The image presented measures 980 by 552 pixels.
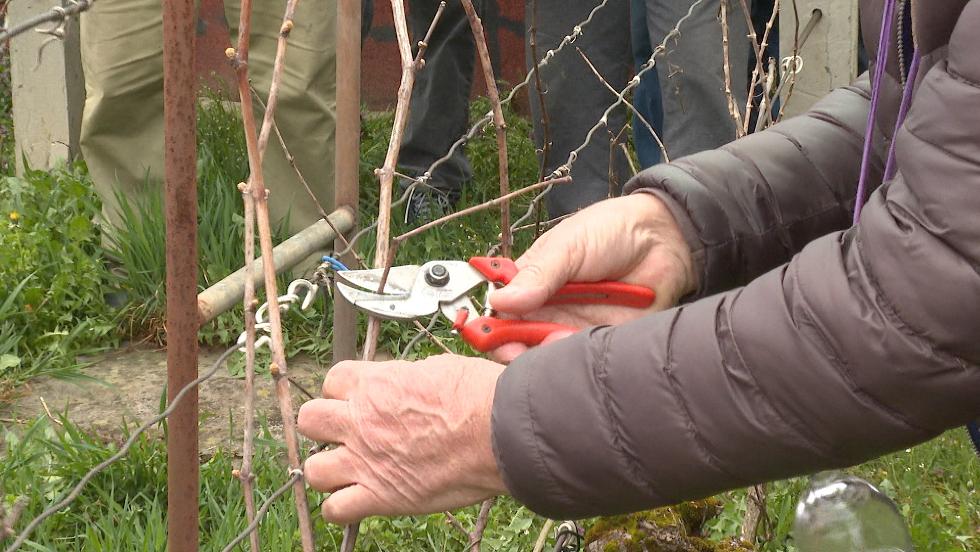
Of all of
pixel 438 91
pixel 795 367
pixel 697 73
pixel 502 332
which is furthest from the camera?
pixel 438 91

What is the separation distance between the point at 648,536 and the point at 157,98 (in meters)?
2.47

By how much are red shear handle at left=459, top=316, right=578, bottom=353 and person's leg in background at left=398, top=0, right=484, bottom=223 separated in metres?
2.85

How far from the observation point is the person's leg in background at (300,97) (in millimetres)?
3514

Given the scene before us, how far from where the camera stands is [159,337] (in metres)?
3.47

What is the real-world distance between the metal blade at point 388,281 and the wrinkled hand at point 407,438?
0.31m

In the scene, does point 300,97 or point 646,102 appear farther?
point 646,102

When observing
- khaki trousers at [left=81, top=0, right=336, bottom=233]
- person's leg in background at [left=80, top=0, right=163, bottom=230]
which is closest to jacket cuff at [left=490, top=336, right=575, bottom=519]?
khaki trousers at [left=81, top=0, right=336, bottom=233]

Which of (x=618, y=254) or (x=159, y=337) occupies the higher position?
(x=618, y=254)

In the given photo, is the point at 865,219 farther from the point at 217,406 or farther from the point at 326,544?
the point at 217,406

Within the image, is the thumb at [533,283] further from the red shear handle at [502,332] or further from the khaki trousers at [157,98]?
the khaki trousers at [157,98]

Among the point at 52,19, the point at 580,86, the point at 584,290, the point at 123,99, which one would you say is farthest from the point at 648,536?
the point at 123,99

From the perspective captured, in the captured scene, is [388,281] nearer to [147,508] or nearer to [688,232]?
[688,232]

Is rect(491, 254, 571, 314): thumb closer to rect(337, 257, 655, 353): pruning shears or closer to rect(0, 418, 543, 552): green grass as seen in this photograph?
rect(337, 257, 655, 353): pruning shears

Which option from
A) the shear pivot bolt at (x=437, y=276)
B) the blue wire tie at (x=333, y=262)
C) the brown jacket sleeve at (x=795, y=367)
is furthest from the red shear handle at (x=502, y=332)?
the brown jacket sleeve at (x=795, y=367)
